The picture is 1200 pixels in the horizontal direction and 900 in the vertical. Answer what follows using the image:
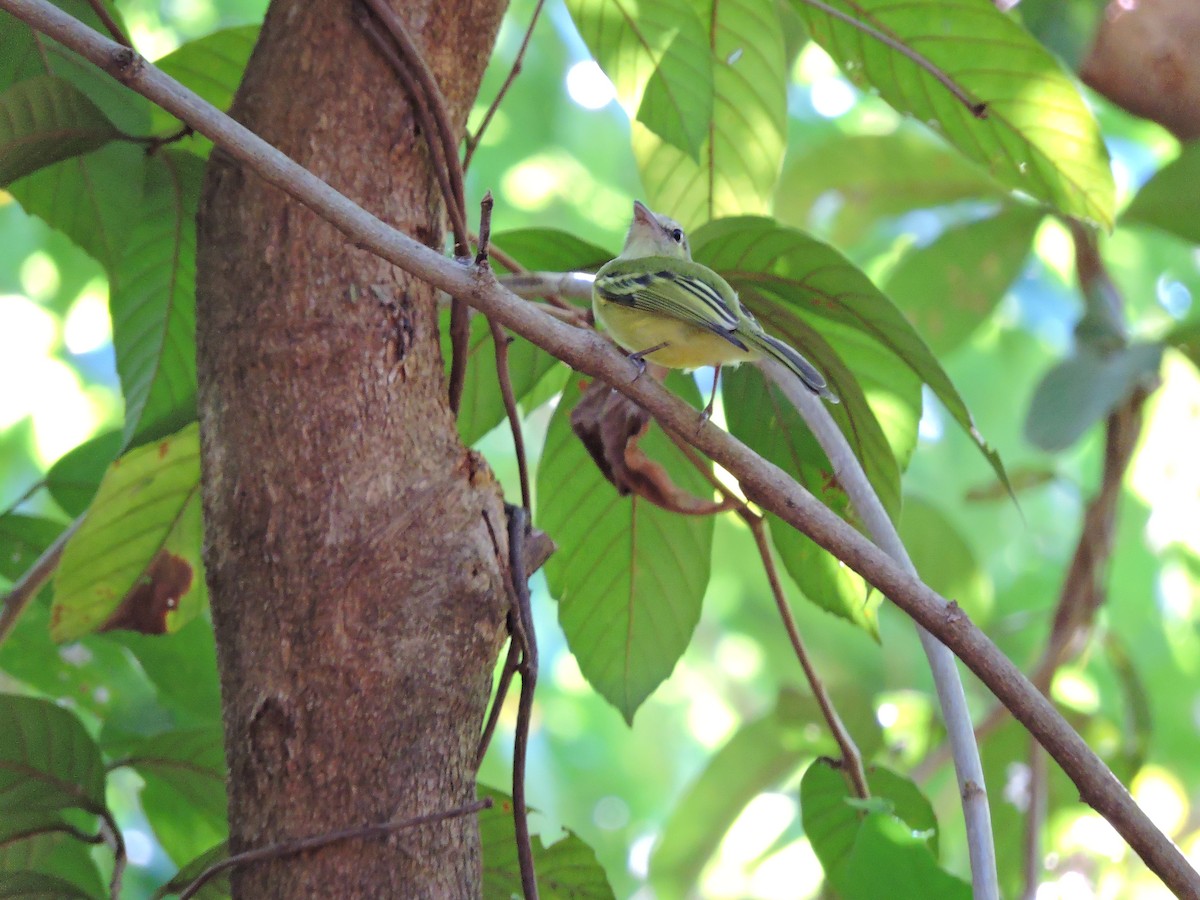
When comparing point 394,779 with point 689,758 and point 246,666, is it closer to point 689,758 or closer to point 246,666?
point 246,666

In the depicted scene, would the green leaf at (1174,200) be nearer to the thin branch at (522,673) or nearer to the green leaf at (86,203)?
the thin branch at (522,673)

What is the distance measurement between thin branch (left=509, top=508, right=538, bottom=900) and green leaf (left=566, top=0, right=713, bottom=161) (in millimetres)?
823

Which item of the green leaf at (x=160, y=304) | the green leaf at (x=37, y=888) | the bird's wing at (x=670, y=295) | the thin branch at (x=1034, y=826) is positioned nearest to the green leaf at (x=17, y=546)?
the green leaf at (x=160, y=304)

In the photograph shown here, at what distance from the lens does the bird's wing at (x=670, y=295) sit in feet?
5.73

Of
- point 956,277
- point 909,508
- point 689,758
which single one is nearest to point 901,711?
point 909,508

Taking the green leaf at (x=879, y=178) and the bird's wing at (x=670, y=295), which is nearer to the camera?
the bird's wing at (x=670, y=295)

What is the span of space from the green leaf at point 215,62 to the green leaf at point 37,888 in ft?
4.02

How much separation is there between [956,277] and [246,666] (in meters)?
3.21

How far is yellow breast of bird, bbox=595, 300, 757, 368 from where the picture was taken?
5.95 feet

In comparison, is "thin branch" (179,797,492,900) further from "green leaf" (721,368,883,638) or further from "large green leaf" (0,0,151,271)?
"large green leaf" (0,0,151,271)

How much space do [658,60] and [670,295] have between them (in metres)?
0.42

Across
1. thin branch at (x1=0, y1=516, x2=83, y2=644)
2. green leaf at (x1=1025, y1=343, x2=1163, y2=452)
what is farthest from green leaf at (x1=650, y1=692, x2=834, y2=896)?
thin branch at (x1=0, y1=516, x2=83, y2=644)

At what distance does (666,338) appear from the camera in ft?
6.19

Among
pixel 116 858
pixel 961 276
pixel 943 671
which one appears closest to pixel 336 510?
pixel 116 858
